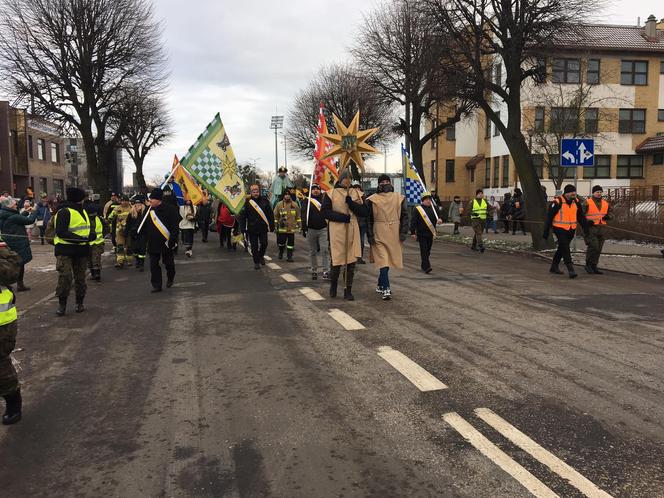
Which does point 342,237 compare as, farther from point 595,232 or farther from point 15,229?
point 595,232

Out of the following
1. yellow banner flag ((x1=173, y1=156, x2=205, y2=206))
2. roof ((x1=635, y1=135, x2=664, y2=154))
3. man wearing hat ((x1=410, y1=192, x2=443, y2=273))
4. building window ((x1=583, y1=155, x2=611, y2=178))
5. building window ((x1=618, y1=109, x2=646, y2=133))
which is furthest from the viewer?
building window ((x1=618, y1=109, x2=646, y2=133))

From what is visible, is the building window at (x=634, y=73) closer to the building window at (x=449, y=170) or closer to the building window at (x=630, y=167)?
the building window at (x=630, y=167)

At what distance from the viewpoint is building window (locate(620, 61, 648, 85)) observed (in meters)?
38.7

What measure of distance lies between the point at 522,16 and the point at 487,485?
15.2 m

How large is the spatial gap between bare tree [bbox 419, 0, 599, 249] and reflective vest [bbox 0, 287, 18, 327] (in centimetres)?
1429

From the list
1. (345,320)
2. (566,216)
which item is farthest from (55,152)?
(345,320)

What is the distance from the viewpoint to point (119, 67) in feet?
90.8

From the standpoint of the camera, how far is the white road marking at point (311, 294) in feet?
28.1

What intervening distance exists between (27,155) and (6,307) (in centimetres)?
4729

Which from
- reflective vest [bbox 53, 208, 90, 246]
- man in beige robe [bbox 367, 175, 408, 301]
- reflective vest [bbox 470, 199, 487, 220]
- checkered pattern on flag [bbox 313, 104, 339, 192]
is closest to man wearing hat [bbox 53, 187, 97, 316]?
reflective vest [bbox 53, 208, 90, 246]

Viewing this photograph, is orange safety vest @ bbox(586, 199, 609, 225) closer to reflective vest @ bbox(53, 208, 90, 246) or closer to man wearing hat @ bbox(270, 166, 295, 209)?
man wearing hat @ bbox(270, 166, 295, 209)

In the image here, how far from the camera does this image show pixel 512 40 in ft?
51.5

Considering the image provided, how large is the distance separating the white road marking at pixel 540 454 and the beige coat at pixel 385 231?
4.54 metres

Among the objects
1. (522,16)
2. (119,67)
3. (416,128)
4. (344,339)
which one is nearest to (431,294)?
(344,339)
